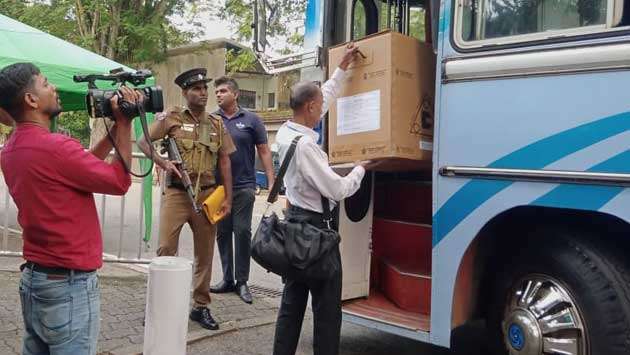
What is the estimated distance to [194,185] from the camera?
477 centimetres

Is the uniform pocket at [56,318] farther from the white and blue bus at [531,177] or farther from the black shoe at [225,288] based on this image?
the black shoe at [225,288]

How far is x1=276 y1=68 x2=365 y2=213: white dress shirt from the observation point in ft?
11.3

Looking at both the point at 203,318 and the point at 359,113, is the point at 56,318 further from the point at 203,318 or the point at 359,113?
the point at 203,318

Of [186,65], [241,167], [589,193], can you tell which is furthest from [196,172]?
[186,65]

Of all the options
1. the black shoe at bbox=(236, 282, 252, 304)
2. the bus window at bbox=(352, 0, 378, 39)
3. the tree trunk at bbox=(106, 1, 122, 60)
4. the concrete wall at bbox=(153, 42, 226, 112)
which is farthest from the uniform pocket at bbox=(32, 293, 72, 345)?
the concrete wall at bbox=(153, 42, 226, 112)

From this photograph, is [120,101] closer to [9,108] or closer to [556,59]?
[9,108]

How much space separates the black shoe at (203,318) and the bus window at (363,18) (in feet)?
7.56

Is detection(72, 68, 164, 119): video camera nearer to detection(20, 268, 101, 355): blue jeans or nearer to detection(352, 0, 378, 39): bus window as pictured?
detection(20, 268, 101, 355): blue jeans

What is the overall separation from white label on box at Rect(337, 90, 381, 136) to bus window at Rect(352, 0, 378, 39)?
2.80ft

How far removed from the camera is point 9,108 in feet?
8.24

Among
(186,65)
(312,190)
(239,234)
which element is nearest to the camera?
(312,190)

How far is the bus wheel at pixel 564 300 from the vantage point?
9.82 feet

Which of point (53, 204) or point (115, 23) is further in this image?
point (115, 23)

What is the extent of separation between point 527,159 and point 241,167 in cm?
309
